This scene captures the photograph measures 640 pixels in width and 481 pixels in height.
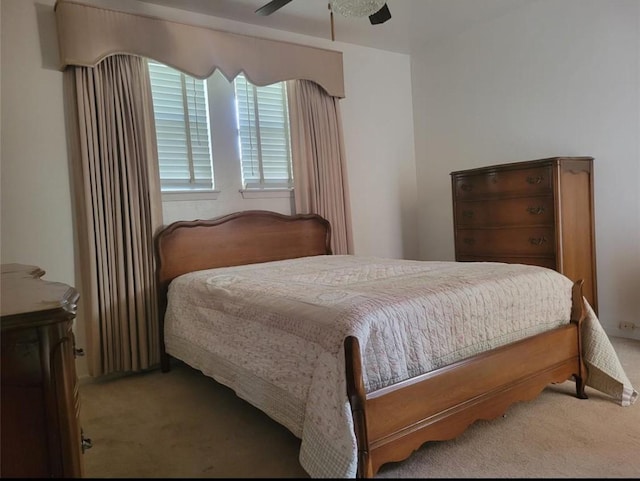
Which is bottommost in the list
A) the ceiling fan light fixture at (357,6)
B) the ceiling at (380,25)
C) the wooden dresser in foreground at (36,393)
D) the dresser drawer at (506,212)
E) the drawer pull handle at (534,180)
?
the wooden dresser in foreground at (36,393)

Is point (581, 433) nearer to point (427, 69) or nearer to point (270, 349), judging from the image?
point (270, 349)

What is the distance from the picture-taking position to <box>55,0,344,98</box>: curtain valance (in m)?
3.00

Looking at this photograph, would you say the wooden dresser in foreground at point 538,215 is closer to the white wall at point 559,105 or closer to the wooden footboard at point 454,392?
the white wall at point 559,105

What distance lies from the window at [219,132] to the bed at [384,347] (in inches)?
41.0

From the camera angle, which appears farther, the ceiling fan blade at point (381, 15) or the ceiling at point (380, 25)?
the ceiling at point (380, 25)

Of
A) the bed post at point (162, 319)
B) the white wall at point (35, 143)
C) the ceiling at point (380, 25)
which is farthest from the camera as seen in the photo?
the ceiling at point (380, 25)

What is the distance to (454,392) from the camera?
1915 millimetres

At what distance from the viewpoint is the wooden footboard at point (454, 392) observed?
63.1 inches

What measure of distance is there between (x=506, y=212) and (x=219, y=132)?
2426 mm

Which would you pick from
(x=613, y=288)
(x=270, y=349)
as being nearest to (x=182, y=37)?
(x=270, y=349)

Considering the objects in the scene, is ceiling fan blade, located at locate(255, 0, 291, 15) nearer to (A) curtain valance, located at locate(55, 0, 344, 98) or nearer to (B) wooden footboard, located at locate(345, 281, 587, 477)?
(A) curtain valance, located at locate(55, 0, 344, 98)

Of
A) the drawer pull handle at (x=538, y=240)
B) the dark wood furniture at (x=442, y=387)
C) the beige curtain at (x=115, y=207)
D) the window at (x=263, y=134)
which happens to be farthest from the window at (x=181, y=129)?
the drawer pull handle at (x=538, y=240)

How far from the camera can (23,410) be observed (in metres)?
0.98

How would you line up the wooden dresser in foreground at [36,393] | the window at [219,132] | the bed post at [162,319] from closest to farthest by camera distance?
the wooden dresser in foreground at [36,393]
the bed post at [162,319]
the window at [219,132]
